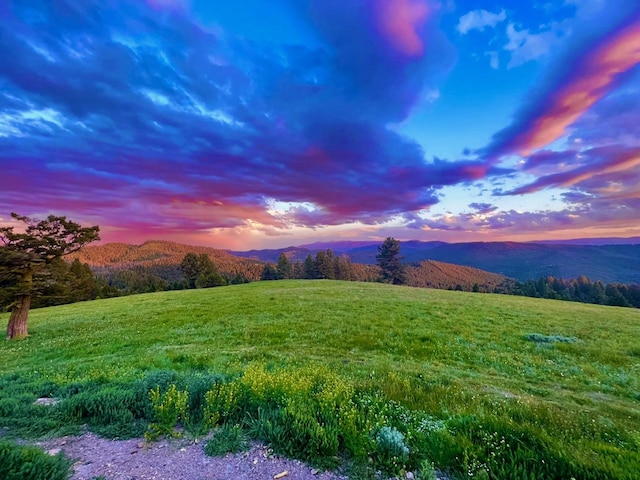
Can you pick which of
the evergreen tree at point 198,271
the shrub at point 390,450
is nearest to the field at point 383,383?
the shrub at point 390,450

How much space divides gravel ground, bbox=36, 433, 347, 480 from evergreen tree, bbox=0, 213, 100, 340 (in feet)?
63.7

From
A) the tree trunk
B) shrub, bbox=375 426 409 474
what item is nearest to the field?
shrub, bbox=375 426 409 474

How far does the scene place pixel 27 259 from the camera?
17984 millimetres

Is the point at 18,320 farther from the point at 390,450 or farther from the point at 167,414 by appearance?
the point at 390,450

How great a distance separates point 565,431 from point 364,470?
3.95 meters

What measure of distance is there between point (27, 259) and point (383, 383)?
74.5 ft

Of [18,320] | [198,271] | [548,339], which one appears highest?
[18,320]

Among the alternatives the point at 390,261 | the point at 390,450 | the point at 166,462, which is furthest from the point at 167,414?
the point at 390,261

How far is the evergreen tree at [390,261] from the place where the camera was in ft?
285

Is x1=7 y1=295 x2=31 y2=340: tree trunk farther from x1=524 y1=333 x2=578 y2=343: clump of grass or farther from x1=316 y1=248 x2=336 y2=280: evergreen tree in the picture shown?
x1=316 y1=248 x2=336 y2=280: evergreen tree

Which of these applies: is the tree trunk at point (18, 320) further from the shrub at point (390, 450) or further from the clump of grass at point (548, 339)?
the clump of grass at point (548, 339)

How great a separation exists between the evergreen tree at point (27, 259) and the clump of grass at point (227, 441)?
2099cm

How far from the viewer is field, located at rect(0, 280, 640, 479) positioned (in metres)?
4.30

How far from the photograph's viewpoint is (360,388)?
23.0 feet
